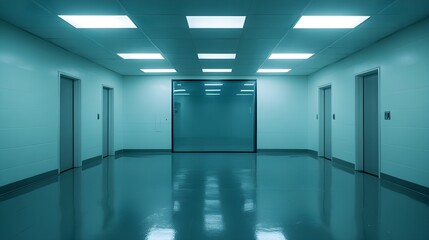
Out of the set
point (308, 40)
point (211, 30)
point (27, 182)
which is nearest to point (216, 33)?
point (211, 30)

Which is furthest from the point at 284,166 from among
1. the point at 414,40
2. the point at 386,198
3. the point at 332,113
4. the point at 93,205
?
the point at 93,205

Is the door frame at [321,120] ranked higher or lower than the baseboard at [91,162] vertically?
higher

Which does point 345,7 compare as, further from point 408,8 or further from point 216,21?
point 216,21

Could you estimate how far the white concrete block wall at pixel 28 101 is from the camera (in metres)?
5.08

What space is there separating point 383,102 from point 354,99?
1.37 metres

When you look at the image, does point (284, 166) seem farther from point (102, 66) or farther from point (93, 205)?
point (102, 66)

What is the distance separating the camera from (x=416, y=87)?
5211mm

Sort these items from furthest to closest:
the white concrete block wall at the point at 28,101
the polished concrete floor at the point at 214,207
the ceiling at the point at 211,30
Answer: the white concrete block wall at the point at 28,101 < the ceiling at the point at 211,30 < the polished concrete floor at the point at 214,207

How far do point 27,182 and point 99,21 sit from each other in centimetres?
337

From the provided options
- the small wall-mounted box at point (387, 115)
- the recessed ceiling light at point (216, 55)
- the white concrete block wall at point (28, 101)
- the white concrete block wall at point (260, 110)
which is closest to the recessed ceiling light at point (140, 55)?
the recessed ceiling light at point (216, 55)

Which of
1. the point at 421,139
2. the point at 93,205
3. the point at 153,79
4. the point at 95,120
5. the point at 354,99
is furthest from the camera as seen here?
the point at 153,79

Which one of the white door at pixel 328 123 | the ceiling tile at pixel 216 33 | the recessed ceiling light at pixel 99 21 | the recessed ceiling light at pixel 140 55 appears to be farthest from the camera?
the white door at pixel 328 123

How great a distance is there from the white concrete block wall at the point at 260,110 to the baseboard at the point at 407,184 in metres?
5.12

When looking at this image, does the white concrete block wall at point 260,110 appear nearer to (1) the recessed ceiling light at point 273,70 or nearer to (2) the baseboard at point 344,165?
(1) the recessed ceiling light at point 273,70
